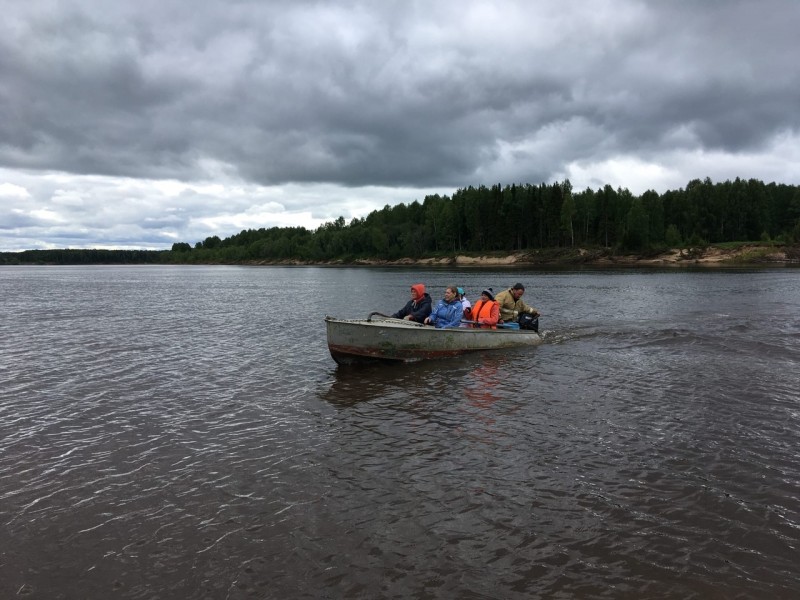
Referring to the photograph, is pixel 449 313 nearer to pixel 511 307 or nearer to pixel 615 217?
pixel 511 307

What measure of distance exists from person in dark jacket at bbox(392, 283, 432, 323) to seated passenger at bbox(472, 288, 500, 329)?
1.93 m

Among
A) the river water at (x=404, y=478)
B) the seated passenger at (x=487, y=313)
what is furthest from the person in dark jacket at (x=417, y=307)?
the river water at (x=404, y=478)

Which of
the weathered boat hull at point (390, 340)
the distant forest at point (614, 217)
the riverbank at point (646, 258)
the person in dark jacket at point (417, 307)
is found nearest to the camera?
the weathered boat hull at point (390, 340)

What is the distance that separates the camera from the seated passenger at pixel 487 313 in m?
19.4

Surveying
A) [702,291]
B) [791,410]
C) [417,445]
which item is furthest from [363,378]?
[702,291]

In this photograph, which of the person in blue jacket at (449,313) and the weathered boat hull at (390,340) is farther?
the person in blue jacket at (449,313)

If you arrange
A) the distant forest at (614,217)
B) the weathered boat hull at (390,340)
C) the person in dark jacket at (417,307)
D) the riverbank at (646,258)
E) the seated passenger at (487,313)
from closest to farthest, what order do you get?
the weathered boat hull at (390,340) → the person in dark jacket at (417,307) → the seated passenger at (487,313) → the riverbank at (646,258) → the distant forest at (614,217)

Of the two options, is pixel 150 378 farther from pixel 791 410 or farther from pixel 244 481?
pixel 791 410

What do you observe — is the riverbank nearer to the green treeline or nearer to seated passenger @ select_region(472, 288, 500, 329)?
the green treeline

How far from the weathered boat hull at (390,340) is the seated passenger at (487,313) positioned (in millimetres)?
1153

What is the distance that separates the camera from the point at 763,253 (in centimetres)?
9831

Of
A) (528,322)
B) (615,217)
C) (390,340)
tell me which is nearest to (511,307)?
(528,322)

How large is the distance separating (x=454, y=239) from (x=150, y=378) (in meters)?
130

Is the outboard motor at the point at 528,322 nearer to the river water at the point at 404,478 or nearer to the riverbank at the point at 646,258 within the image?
the river water at the point at 404,478
